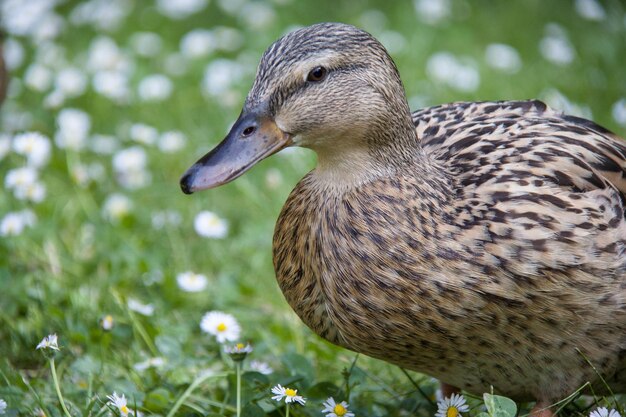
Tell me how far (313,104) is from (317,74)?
8 cm

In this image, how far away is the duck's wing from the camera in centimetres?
268

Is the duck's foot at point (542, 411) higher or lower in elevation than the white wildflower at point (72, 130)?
lower

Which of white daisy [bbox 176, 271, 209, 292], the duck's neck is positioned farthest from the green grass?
the duck's neck

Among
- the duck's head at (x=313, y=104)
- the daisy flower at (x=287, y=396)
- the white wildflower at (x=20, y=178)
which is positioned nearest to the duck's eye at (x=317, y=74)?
the duck's head at (x=313, y=104)

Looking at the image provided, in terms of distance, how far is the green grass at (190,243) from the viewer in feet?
10.8

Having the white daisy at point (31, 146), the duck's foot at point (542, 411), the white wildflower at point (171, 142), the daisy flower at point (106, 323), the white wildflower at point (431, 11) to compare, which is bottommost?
the daisy flower at point (106, 323)

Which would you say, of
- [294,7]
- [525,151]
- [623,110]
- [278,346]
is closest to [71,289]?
[278,346]

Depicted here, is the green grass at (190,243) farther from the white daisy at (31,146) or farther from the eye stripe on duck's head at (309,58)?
the eye stripe on duck's head at (309,58)

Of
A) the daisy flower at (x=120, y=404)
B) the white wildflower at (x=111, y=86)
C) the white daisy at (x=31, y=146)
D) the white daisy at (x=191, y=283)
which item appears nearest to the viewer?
the daisy flower at (x=120, y=404)

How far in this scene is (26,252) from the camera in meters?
4.18

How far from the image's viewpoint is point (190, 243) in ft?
15.0

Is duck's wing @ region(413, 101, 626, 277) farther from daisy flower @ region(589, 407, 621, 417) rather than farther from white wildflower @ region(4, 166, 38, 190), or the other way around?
white wildflower @ region(4, 166, 38, 190)

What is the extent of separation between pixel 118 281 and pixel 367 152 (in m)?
1.67

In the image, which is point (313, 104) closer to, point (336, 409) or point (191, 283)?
point (336, 409)
